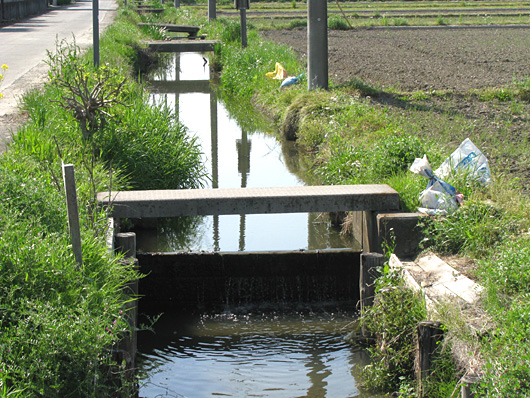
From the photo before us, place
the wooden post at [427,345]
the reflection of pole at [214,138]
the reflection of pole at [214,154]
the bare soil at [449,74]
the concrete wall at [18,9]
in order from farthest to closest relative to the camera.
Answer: the concrete wall at [18,9] < the reflection of pole at [214,138] < the bare soil at [449,74] < the reflection of pole at [214,154] < the wooden post at [427,345]

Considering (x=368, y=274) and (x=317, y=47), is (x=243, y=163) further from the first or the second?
(x=368, y=274)

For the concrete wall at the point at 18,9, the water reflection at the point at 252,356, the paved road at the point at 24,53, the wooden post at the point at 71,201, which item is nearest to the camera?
the wooden post at the point at 71,201

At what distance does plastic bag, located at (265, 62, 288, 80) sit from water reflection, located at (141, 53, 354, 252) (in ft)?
4.25

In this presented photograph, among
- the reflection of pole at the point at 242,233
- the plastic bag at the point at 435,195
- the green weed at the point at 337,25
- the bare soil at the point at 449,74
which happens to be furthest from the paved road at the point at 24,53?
the green weed at the point at 337,25

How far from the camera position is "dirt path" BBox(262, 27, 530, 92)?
1619cm

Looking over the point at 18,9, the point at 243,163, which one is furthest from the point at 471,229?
the point at 18,9

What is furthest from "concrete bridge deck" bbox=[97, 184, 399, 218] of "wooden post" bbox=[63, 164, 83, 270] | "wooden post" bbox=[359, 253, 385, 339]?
"wooden post" bbox=[63, 164, 83, 270]

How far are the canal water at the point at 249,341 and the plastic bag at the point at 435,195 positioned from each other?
4.02ft

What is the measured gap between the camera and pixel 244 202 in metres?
6.74

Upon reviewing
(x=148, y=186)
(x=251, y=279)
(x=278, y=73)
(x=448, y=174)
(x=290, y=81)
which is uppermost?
(x=278, y=73)

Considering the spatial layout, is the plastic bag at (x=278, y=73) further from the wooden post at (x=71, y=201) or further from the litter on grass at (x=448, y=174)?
the wooden post at (x=71, y=201)

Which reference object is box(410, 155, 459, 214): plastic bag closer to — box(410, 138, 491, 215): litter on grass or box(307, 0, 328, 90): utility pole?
box(410, 138, 491, 215): litter on grass

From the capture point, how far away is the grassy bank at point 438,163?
4.23m

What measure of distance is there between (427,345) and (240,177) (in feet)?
21.4
